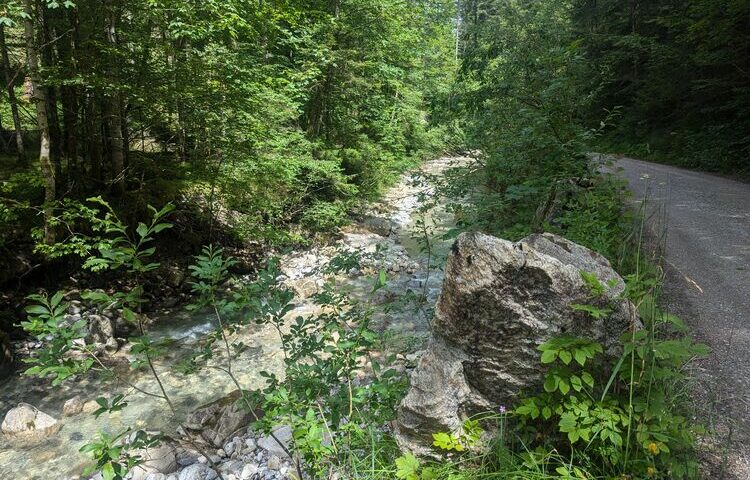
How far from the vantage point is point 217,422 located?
473 cm

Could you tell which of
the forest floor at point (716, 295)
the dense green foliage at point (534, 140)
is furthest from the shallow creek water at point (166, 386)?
the forest floor at point (716, 295)

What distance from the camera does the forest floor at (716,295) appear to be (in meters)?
2.14

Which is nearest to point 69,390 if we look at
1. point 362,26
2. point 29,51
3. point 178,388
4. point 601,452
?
point 178,388

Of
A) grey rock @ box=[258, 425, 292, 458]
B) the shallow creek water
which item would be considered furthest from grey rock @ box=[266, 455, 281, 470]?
the shallow creek water

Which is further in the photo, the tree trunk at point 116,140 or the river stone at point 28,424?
the tree trunk at point 116,140

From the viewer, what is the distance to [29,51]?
5.32 metres

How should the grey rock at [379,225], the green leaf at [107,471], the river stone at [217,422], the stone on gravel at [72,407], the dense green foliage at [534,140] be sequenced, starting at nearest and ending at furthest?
1. the green leaf at [107,471]
2. the river stone at [217,422]
3. the dense green foliage at [534,140]
4. the stone on gravel at [72,407]
5. the grey rock at [379,225]

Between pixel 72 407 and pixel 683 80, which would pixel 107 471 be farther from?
pixel 683 80

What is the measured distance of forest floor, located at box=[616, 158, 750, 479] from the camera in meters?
2.14

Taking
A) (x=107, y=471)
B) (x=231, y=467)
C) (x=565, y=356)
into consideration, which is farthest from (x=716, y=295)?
(x=231, y=467)

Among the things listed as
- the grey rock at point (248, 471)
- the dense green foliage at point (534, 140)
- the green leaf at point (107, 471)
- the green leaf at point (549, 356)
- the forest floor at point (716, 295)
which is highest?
the dense green foliage at point (534, 140)

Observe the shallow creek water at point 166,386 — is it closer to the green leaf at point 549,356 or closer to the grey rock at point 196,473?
the grey rock at point 196,473

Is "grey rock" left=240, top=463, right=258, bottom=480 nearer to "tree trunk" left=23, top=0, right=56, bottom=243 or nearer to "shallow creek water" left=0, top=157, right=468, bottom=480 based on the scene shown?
"shallow creek water" left=0, top=157, right=468, bottom=480

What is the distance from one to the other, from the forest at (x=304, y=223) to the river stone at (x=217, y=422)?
1.9 inches
